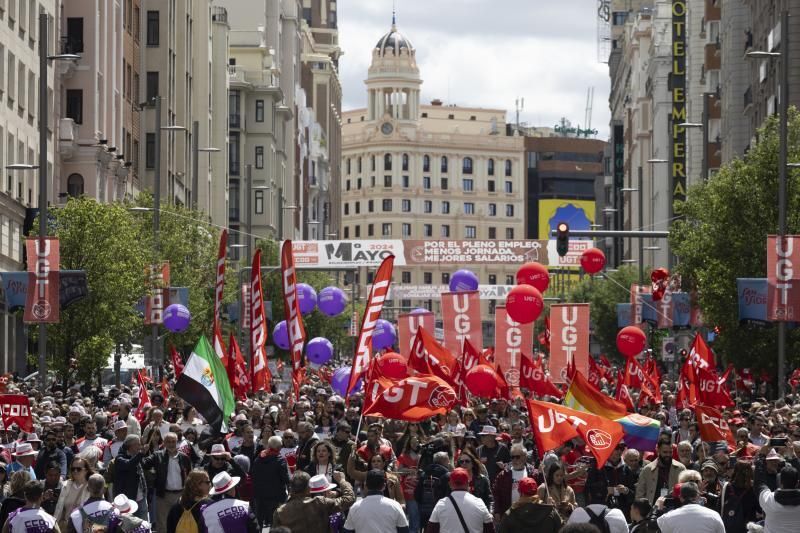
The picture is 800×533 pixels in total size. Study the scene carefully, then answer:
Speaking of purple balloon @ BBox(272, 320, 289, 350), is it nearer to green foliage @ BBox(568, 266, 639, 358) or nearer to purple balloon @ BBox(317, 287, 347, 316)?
purple balloon @ BBox(317, 287, 347, 316)

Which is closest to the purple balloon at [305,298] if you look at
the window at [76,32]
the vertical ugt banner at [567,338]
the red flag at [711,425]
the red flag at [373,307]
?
the vertical ugt banner at [567,338]

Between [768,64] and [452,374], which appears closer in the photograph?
[452,374]

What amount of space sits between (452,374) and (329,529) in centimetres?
1685

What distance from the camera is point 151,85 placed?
82.1m

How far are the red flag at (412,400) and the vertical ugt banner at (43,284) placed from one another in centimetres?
1171

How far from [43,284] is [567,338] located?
11.7m

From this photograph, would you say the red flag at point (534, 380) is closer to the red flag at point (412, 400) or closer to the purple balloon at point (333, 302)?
the red flag at point (412, 400)

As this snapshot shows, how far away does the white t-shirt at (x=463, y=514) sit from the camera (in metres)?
14.9

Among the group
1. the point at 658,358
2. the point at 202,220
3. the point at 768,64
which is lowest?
the point at 658,358

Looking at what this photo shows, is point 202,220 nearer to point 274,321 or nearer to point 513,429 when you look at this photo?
point 274,321

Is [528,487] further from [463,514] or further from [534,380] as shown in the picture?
[534,380]

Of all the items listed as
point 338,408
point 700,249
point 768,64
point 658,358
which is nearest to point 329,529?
point 338,408

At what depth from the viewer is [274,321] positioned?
7569 cm

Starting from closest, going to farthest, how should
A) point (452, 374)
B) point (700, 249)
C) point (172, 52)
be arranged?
point (452, 374) < point (700, 249) < point (172, 52)
